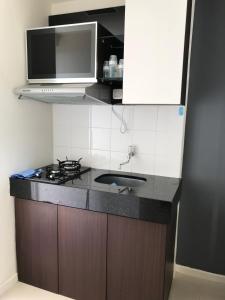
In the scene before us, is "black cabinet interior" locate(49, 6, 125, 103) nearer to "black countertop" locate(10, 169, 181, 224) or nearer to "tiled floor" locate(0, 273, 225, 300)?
"black countertop" locate(10, 169, 181, 224)

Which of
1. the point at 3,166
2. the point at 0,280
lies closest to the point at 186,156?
the point at 3,166

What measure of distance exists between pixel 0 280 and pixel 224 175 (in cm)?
180

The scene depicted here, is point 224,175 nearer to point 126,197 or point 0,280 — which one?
point 126,197

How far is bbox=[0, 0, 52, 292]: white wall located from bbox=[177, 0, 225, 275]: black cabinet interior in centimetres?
121

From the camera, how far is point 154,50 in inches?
61.8

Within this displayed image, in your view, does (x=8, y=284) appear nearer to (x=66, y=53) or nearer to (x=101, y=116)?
(x=101, y=116)

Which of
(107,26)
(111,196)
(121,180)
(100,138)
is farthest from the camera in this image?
(100,138)

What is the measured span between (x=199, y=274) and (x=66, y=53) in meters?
1.99

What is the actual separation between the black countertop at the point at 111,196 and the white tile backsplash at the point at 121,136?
7.0 inches

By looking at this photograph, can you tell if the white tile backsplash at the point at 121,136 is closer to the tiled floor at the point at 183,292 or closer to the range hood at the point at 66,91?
the range hood at the point at 66,91

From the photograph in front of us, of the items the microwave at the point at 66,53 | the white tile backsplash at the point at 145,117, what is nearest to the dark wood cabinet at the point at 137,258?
the white tile backsplash at the point at 145,117

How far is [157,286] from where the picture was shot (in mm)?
1549

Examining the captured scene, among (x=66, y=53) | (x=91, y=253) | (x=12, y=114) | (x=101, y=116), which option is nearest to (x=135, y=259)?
(x=91, y=253)

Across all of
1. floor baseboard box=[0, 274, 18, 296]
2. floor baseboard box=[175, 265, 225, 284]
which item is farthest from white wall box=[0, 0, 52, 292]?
floor baseboard box=[175, 265, 225, 284]
